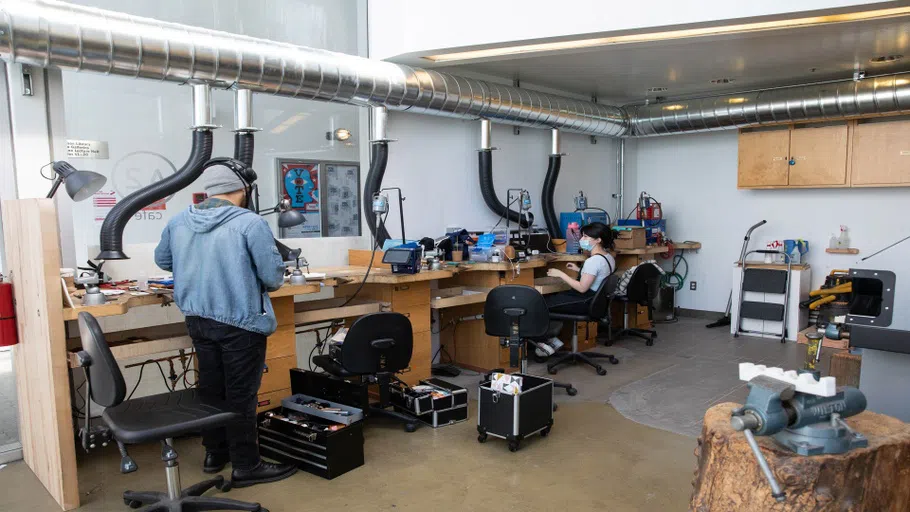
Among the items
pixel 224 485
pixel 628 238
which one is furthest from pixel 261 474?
pixel 628 238

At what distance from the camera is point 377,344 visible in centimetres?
344

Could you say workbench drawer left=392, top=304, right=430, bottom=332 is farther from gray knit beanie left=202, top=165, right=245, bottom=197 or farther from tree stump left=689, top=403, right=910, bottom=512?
tree stump left=689, top=403, right=910, bottom=512

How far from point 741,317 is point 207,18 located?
5.64 meters

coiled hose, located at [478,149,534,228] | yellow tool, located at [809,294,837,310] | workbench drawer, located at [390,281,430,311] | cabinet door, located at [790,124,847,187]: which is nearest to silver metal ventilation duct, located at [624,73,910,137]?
cabinet door, located at [790,124,847,187]

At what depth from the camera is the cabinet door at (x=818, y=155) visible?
6094 mm

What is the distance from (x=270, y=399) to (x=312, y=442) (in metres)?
0.74

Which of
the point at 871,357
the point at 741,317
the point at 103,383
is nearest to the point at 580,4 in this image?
the point at 871,357

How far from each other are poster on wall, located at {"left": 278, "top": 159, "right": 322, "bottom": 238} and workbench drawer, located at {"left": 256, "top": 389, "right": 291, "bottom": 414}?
4.20 ft

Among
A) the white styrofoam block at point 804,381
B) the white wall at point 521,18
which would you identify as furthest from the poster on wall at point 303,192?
the white styrofoam block at point 804,381

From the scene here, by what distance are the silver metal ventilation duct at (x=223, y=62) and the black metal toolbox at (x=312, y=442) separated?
1.98m

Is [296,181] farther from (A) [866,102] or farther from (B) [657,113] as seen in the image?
(A) [866,102]

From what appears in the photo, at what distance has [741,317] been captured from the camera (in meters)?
6.52

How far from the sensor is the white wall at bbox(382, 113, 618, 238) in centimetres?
529

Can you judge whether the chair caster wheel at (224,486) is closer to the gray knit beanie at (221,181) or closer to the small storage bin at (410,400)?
the small storage bin at (410,400)
